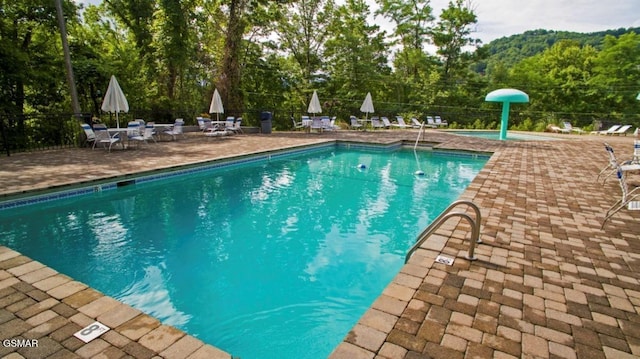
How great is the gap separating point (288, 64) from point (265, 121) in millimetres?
7634

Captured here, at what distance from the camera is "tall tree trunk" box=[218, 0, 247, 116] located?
628 inches

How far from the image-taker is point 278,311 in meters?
3.19

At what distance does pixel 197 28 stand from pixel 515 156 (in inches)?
613

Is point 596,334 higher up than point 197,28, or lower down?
lower down

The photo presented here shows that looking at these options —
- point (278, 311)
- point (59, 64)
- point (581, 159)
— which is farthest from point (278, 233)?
point (59, 64)

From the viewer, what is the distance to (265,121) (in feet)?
52.3

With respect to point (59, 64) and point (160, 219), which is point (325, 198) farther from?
point (59, 64)

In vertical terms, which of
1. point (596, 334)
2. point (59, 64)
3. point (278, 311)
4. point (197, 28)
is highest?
point (197, 28)

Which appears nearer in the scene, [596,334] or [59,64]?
[596,334]

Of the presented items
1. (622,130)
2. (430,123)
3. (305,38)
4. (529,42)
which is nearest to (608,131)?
(622,130)

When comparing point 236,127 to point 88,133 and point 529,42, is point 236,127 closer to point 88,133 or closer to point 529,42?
point 88,133

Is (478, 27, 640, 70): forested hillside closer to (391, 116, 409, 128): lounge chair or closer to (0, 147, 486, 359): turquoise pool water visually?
(391, 116, 409, 128): lounge chair

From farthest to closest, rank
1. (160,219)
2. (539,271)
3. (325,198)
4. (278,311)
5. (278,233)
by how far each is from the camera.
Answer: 1. (325,198)
2. (160,219)
3. (278,233)
4. (278,311)
5. (539,271)

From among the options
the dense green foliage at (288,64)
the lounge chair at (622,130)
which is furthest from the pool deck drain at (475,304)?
the lounge chair at (622,130)
